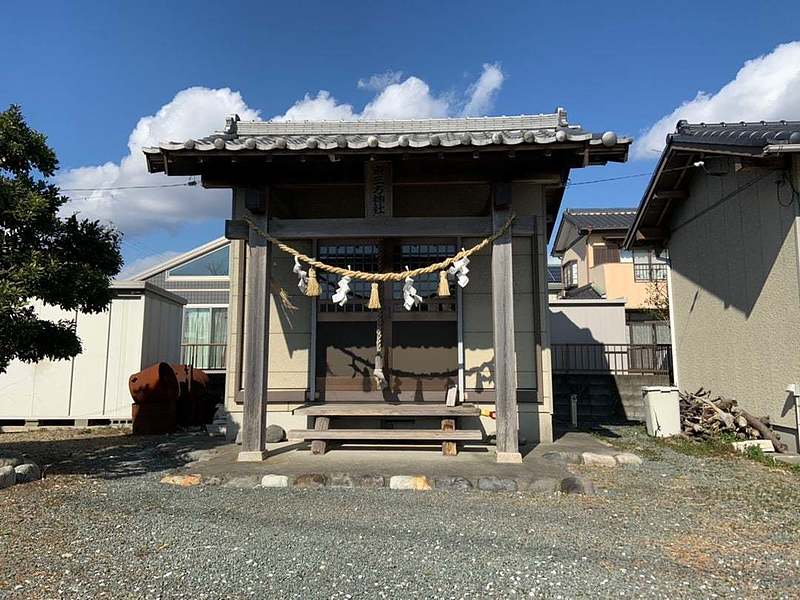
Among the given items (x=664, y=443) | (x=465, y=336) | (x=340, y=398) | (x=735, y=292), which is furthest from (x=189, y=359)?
(x=735, y=292)

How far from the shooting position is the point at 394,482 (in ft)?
15.6

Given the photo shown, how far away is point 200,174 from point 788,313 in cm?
739

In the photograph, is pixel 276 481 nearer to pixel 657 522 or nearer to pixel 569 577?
pixel 569 577

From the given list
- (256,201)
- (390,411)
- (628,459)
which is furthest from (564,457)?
(256,201)

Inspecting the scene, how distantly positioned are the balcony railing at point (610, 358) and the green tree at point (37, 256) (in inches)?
406

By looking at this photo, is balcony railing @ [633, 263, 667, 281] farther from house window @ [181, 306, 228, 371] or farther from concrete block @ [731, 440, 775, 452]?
house window @ [181, 306, 228, 371]

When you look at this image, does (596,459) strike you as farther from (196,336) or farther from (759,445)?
(196,336)

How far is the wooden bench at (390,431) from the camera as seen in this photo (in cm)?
576

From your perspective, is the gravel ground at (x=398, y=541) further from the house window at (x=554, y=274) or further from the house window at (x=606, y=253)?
the house window at (x=554, y=274)

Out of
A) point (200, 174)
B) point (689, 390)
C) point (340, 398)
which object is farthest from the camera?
point (689, 390)

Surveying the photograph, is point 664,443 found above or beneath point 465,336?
beneath

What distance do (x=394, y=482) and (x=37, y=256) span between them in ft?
13.3

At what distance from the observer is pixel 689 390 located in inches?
388

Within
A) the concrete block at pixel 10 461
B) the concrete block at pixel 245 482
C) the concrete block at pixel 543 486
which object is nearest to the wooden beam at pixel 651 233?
the concrete block at pixel 543 486
